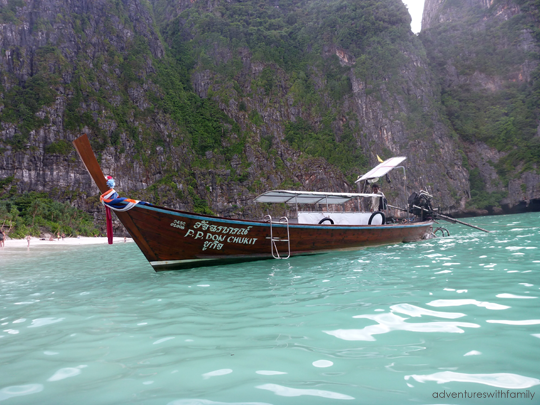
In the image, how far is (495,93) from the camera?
226 feet

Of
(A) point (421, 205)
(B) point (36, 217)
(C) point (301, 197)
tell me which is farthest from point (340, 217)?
(B) point (36, 217)

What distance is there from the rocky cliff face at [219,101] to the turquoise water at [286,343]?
50.3m

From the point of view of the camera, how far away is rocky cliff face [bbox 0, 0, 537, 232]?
51.8 m

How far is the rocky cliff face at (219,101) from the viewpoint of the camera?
5175cm

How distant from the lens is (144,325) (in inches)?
132

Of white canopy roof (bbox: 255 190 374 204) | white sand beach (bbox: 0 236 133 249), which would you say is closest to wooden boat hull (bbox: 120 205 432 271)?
white canopy roof (bbox: 255 190 374 204)

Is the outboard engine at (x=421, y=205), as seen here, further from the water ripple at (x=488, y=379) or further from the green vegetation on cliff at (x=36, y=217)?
the green vegetation on cliff at (x=36, y=217)

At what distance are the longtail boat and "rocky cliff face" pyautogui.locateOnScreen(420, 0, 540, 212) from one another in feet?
197

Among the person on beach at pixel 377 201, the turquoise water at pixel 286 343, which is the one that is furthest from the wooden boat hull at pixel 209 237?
the person on beach at pixel 377 201

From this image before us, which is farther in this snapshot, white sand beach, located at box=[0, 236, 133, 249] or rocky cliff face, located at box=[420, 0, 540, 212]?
rocky cliff face, located at box=[420, 0, 540, 212]

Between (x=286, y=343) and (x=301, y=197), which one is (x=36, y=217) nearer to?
(x=301, y=197)

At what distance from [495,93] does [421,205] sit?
73.6 m

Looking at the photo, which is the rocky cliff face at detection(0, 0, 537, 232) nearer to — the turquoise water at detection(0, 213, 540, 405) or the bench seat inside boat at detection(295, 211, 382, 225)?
the bench seat inside boat at detection(295, 211, 382, 225)

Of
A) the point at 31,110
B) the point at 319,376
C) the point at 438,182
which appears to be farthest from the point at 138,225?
the point at 438,182
